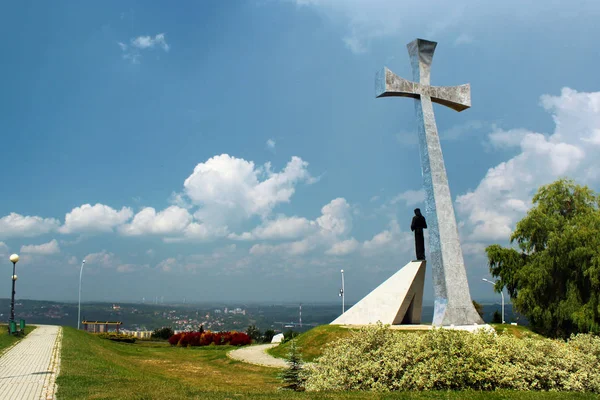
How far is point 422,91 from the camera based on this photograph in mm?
19625

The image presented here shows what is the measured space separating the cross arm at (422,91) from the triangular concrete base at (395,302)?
6.40m

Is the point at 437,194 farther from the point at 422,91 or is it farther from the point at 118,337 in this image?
the point at 118,337

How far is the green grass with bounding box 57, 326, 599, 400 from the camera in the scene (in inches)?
298

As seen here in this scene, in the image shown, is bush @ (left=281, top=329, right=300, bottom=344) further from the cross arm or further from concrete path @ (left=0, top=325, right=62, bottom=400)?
the cross arm

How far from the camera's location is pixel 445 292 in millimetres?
17891

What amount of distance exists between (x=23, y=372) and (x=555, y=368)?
10.2m

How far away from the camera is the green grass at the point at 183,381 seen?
756 cm

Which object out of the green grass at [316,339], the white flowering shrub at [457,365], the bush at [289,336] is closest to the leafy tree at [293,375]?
the white flowering shrub at [457,365]

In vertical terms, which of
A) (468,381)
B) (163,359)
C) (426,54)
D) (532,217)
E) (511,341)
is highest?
(426,54)

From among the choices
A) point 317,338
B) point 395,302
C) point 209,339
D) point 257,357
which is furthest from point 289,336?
point 395,302

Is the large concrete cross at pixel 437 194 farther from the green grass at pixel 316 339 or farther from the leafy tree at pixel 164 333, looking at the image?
the leafy tree at pixel 164 333

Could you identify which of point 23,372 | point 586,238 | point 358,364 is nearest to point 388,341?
point 358,364

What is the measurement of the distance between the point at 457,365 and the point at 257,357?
1123cm

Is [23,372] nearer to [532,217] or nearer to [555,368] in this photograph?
[555,368]
